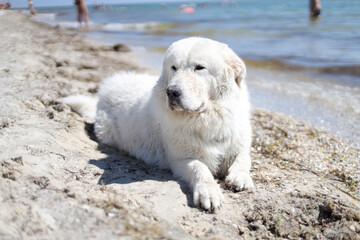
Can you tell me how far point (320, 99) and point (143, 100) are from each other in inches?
152

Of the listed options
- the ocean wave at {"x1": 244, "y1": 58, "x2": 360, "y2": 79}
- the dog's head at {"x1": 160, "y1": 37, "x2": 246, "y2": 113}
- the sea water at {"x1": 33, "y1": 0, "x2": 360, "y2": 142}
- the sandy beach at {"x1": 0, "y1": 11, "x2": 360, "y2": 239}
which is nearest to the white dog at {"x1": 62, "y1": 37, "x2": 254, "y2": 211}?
the dog's head at {"x1": 160, "y1": 37, "x2": 246, "y2": 113}

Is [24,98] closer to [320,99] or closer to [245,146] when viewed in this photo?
[245,146]

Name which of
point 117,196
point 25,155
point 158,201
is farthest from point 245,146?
point 25,155

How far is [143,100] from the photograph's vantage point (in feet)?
13.3

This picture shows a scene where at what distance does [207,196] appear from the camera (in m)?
2.69

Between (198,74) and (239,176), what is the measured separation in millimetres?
1092

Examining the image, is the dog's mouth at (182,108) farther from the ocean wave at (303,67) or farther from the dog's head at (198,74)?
the ocean wave at (303,67)

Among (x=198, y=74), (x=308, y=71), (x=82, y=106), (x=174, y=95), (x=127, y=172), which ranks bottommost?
(x=127, y=172)

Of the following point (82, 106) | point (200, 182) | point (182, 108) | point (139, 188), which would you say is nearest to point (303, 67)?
point (82, 106)

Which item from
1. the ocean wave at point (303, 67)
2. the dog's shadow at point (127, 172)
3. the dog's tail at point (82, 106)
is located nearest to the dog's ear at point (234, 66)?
the dog's shadow at point (127, 172)

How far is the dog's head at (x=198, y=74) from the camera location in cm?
292

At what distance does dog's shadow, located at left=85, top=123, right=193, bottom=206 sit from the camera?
9.86ft

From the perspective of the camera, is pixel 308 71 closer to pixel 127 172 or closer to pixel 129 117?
pixel 129 117

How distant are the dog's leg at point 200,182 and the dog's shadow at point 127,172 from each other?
0.26 feet
